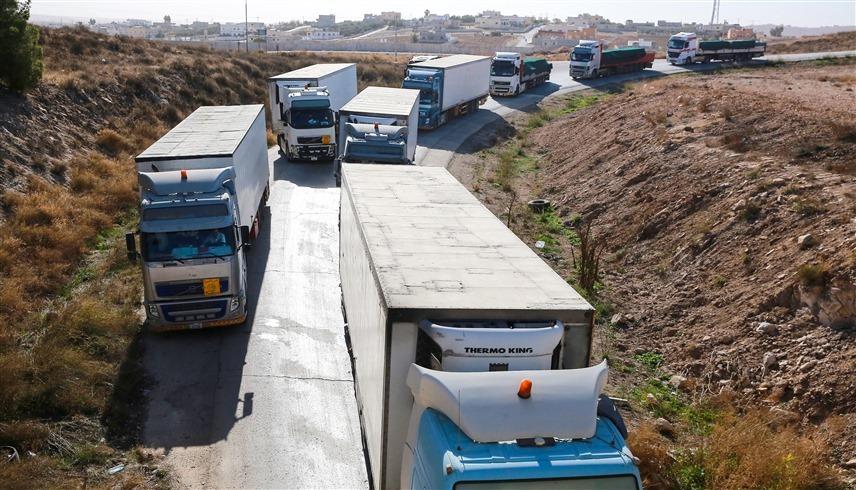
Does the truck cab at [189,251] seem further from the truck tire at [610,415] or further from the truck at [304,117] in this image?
the truck at [304,117]

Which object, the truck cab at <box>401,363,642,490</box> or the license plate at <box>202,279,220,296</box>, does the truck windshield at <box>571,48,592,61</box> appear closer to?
the license plate at <box>202,279,220,296</box>

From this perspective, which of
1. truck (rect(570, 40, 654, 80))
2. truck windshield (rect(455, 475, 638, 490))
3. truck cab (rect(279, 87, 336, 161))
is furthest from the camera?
truck (rect(570, 40, 654, 80))

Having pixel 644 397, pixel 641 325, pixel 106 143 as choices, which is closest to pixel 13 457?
pixel 644 397

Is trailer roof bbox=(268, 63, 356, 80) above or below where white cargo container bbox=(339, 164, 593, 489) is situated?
above

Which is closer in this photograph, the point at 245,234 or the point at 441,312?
the point at 441,312

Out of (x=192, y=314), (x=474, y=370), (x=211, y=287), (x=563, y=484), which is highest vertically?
(x=474, y=370)

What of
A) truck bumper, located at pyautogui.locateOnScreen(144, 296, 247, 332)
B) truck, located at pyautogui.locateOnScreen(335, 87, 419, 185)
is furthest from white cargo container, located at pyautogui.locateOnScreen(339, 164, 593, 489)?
truck, located at pyautogui.locateOnScreen(335, 87, 419, 185)

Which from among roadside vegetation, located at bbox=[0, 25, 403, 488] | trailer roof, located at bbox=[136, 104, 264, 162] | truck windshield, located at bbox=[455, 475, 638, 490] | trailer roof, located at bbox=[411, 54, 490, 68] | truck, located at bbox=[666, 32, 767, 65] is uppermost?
truck, located at bbox=[666, 32, 767, 65]

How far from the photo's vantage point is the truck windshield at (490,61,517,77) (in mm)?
49844

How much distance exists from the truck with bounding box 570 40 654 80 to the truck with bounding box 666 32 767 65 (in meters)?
5.31

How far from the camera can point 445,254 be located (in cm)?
988

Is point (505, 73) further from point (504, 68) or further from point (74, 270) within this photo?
point (74, 270)

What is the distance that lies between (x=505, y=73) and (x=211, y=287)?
3974 centimetres

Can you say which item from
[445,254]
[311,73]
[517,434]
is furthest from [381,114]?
[517,434]
